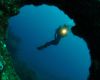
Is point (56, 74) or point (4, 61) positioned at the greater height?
point (4, 61)

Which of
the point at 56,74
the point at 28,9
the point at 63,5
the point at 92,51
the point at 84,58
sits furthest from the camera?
the point at 84,58

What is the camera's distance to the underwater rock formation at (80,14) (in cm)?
281

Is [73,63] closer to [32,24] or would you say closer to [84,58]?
Answer: [84,58]

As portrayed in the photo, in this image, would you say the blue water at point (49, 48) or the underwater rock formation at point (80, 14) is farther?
the blue water at point (49, 48)

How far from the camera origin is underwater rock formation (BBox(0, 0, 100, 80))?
2812 mm

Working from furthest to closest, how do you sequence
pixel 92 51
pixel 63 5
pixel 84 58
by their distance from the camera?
1. pixel 84 58
2. pixel 92 51
3. pixel 63 5

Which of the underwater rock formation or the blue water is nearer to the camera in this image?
the underwater rock formation

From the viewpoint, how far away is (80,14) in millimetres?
3879

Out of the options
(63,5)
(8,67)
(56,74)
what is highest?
(63,5)

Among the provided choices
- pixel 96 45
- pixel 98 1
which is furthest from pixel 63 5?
pixel 96 45

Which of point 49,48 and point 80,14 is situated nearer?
point 80,14

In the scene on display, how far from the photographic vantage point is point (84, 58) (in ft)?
54.2

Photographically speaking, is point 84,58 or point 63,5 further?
point 84,58

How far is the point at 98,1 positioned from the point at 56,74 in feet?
38.1
